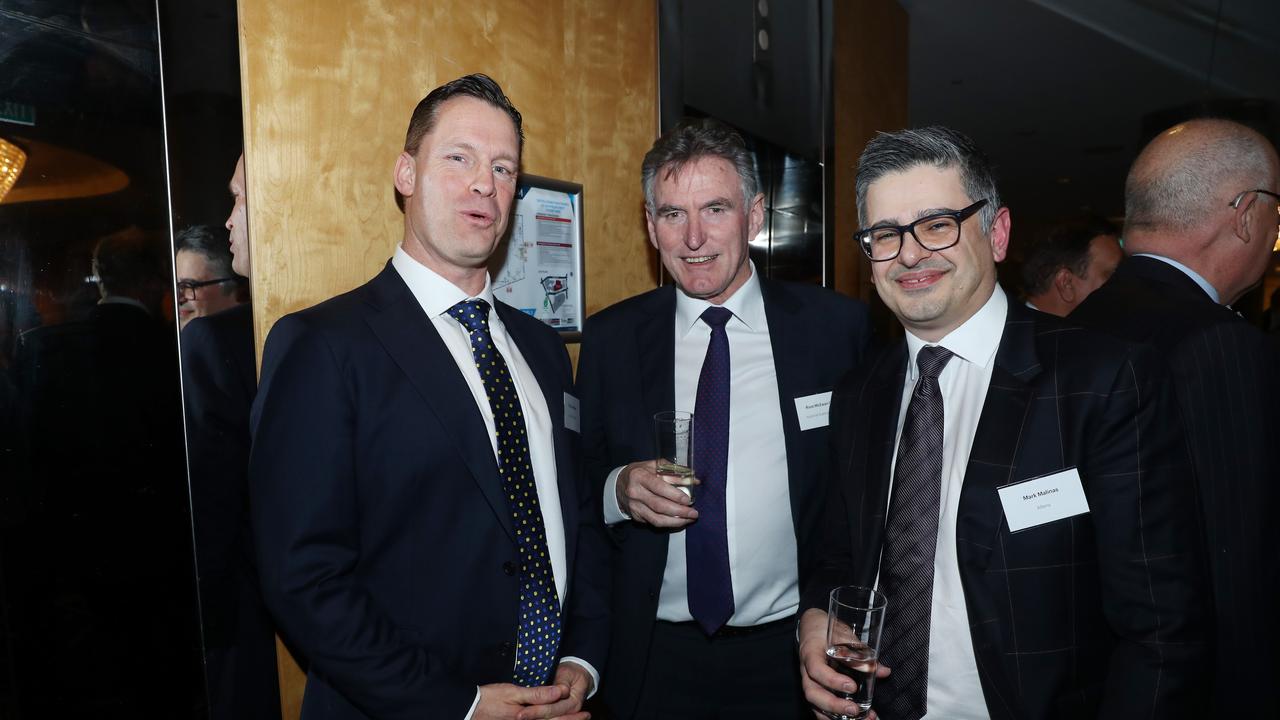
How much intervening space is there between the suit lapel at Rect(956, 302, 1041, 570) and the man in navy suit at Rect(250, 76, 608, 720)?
3.05 ft

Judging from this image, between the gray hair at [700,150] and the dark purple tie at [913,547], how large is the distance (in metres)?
0.88

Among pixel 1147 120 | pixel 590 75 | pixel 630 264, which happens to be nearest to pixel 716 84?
pixel 590 75

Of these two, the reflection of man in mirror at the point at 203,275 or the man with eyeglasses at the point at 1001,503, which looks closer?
the man with eyeglasses at the point at 1001,503

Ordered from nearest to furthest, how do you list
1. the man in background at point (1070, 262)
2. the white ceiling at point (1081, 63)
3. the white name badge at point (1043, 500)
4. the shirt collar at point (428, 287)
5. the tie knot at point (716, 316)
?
the white name badge at point (1043, 500) → the shirt collar at point (428, 287) → the tie knot at point (716, 316) → the man in background at point (1070, 262) → the white ceiling at point (1081, 63)

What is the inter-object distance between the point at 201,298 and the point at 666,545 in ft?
4.29

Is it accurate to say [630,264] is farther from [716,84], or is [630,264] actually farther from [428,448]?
[428,448]

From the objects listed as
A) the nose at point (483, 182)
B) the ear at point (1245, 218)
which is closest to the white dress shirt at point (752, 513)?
the nose at point (483, 182)

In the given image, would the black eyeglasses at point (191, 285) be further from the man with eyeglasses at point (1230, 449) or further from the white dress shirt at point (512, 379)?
the man with eyeglasses at point (1230, 449)

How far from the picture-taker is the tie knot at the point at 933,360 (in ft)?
5.45

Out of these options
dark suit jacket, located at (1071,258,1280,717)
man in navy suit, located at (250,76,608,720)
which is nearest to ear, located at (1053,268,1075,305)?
dark suit jacket, located at (1071,258,1280,717)

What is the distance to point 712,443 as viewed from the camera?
2.11 m

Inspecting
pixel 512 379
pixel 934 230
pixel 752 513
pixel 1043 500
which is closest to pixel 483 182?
pixel 512 379

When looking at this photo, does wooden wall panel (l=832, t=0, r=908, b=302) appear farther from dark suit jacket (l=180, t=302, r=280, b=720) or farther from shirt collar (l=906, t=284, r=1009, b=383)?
dark suit jacket (l=180, t=302, r=280, b=720)

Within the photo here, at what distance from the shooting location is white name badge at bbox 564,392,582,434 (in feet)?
6.64
